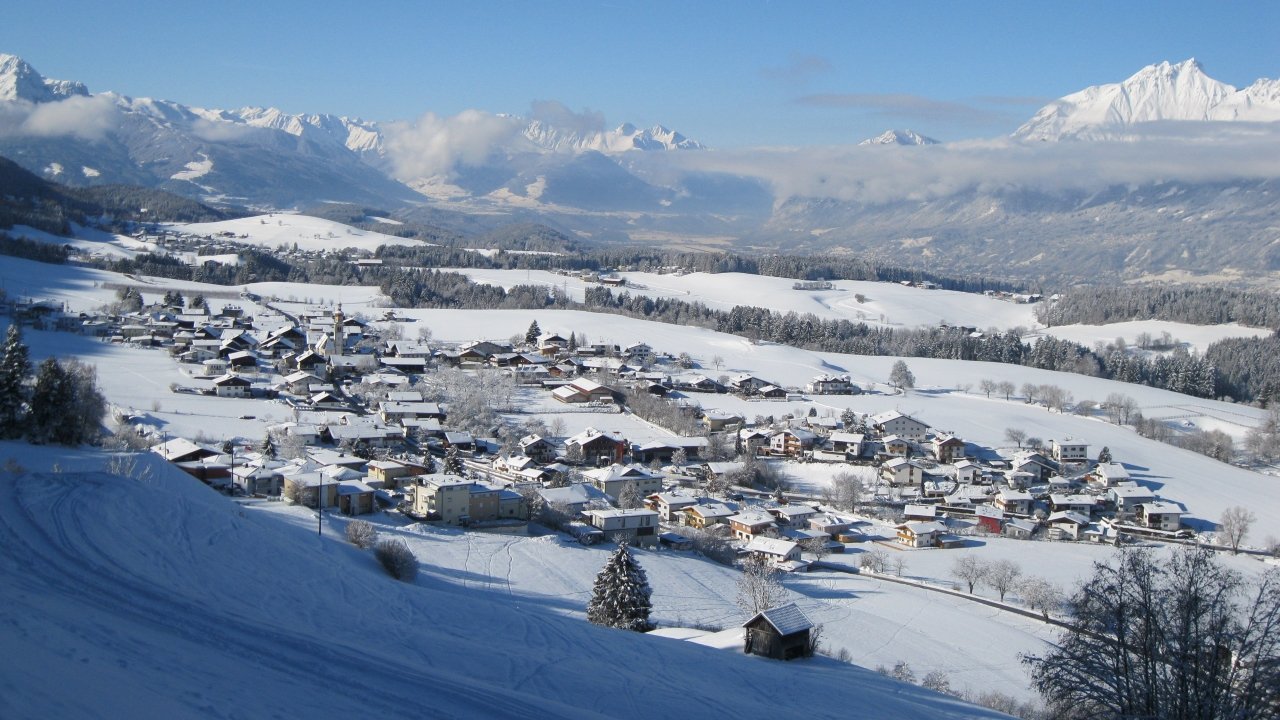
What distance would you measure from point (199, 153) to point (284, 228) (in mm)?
101806

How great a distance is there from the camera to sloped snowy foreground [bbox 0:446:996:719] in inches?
240

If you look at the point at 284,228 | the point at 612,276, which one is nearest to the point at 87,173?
the point at 284,228

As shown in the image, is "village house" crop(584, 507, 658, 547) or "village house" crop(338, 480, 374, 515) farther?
"village house" crop(584, 507, 658, 547)

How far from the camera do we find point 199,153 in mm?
181625

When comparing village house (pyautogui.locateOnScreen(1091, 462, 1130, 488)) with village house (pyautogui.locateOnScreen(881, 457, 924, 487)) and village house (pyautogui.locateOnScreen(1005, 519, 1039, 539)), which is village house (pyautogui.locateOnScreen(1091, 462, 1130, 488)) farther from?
village house (pyautogui.locateOnScreen(881, 457, 924, 487))

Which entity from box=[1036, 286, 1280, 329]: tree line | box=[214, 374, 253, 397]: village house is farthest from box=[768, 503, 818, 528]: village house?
box=[1036, 286, 1280, 329]: tree line

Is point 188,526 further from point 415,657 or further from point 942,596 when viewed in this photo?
point 942,596

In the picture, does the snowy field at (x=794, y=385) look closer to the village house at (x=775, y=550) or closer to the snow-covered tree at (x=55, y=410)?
the snow-covered tree at (x=55, y=410)

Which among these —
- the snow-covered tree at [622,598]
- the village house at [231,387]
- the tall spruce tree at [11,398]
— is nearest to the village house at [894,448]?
the snow-covered tree at [622,598]

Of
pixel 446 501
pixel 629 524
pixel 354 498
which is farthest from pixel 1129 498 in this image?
pixel 354 498

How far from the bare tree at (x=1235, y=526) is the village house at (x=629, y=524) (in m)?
13.7

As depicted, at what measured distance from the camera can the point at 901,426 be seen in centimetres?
3180

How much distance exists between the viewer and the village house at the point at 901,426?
31516 millimetres

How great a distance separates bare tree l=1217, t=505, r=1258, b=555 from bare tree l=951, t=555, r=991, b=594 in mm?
7197
